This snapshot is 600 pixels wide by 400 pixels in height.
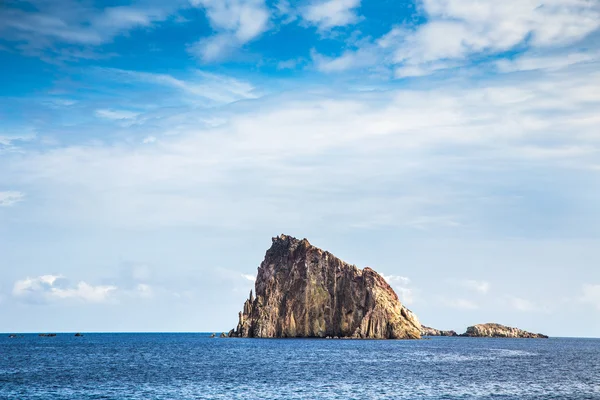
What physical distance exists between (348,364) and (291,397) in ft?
156

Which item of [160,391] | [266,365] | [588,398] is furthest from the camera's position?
[266,365]

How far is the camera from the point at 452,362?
130250 mm

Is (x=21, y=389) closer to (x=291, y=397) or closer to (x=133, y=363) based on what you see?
(x=291, y=397)

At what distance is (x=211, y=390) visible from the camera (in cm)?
8238

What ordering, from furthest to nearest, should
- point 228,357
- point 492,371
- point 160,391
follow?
point 228,357, point 492,371, point 160,391

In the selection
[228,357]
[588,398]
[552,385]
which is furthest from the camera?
[228,357]

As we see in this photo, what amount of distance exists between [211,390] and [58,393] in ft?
61.2

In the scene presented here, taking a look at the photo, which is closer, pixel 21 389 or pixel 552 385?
pixel 21 389

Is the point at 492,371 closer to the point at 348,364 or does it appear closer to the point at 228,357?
the point at 348,364

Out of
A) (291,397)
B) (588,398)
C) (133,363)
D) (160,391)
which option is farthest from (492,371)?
(133,363)

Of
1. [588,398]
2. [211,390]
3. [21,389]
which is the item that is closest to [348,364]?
[211,390]

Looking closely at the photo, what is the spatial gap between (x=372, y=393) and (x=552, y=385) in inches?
1115

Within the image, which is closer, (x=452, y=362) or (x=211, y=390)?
(x=211, y=390)

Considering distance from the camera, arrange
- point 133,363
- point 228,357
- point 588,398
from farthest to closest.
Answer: point 228,357
point 133,363
point 588,398
